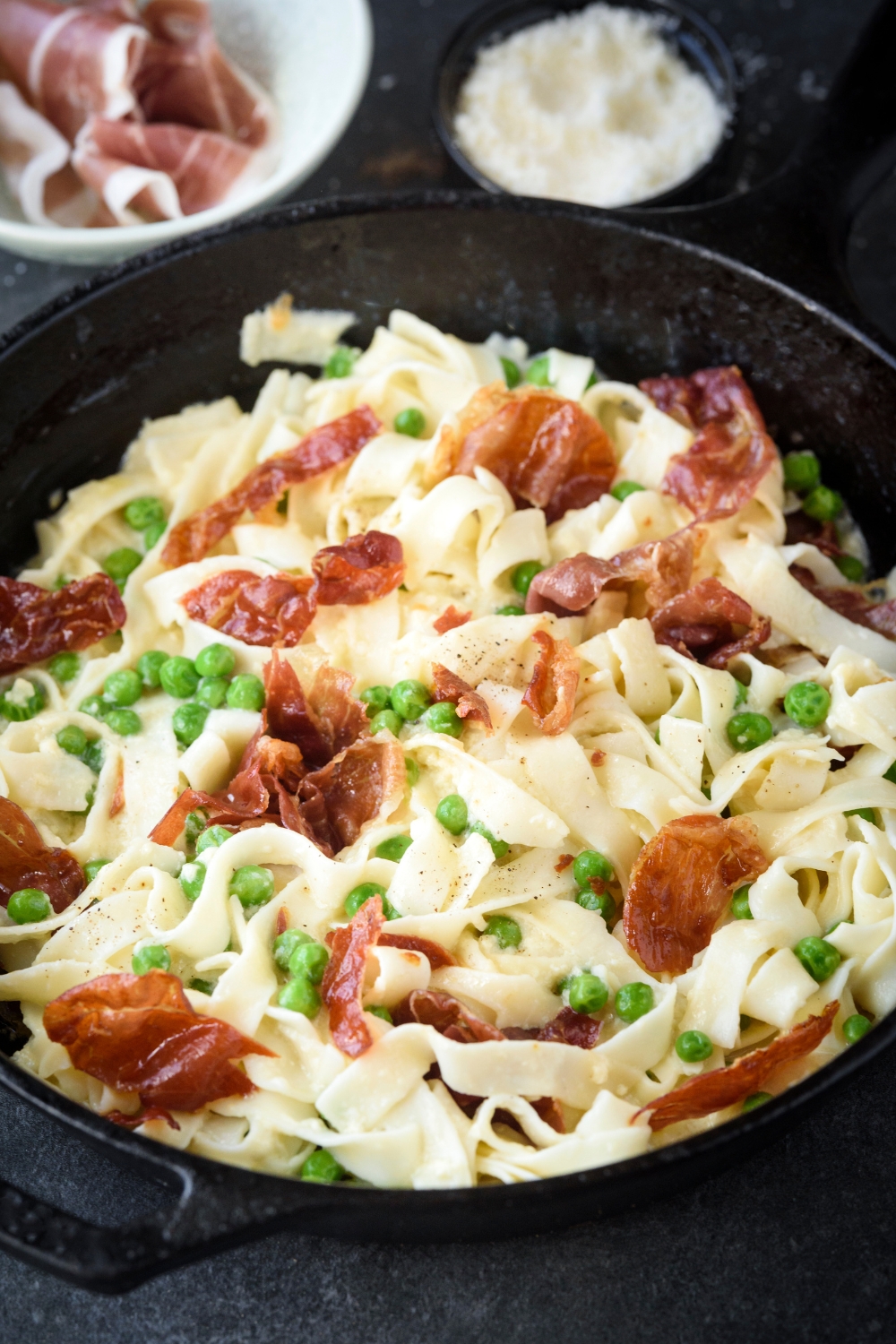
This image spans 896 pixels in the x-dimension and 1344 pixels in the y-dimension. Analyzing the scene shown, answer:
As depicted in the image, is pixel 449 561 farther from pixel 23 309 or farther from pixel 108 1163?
pixel 23 309

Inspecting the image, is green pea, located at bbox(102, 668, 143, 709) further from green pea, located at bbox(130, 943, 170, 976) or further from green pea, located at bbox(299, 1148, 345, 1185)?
green pea, located at bbox(299, 1148, 345, 1185)

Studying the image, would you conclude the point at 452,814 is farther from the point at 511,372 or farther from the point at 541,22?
the point at 541,22

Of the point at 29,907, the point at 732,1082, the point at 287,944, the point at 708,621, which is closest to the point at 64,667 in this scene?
the point at 29,907

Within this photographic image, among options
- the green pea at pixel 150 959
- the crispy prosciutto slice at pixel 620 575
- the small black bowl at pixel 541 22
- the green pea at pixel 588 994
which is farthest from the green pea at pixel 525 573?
the small black bowl at pixel 541 22

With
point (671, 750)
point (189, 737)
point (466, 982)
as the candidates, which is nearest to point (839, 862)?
point (671, 750)

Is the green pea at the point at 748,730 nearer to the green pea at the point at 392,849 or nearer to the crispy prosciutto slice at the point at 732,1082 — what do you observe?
the crispy prosciutto slice at the point at 732,1082

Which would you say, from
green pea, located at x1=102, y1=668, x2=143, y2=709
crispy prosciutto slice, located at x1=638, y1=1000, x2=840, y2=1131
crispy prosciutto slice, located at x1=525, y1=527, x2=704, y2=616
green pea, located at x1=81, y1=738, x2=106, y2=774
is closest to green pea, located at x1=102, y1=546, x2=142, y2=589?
green pea, located at x1=102, y1=668, x2=143, y2=709
